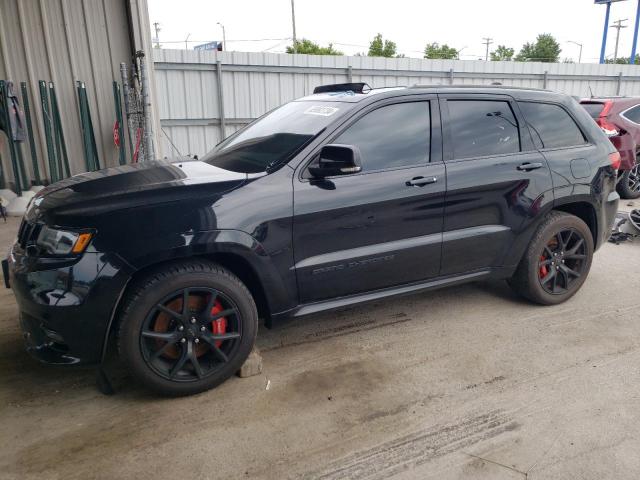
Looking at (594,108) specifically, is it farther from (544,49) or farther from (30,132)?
(544,49)

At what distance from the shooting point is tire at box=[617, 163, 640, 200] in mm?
8695

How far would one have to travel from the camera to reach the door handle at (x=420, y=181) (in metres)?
3.43

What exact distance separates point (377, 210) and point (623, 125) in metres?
7.12

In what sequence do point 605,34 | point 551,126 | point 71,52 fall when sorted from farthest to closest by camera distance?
1. point 605,34
2. point 71,52
3. point 551,126

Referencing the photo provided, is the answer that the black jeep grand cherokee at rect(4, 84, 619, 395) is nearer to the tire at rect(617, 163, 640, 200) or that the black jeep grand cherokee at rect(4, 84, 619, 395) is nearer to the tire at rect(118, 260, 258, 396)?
the tire at rect(118, 260, 258, 396)

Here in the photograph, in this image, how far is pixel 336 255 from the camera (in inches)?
128

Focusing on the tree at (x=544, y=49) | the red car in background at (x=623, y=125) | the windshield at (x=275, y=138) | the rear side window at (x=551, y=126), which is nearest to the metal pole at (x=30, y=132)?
the windshield at (x=275, y=138)

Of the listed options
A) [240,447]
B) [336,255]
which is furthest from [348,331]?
[240,447]

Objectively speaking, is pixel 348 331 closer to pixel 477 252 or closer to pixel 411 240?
pixel 411 240

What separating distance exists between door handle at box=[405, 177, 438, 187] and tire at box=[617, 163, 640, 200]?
6.79 m

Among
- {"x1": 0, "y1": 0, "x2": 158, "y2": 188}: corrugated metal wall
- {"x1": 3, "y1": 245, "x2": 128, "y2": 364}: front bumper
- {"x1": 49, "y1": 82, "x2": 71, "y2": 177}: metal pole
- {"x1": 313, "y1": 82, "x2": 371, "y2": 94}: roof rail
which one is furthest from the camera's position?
{"x1": 49, "y1": 82, "x2": 71, "y2": 177}: metal pole

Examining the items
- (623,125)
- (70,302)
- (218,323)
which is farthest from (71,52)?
(623,125)

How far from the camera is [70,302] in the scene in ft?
8.57

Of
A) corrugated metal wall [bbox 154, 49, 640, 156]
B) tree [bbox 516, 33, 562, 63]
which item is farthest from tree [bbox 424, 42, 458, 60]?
corrugated metal wall [bbox 154, 49, 640, 156]
